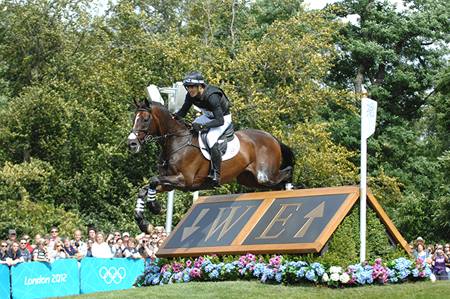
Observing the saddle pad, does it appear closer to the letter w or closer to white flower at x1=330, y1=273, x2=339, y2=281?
the letter w

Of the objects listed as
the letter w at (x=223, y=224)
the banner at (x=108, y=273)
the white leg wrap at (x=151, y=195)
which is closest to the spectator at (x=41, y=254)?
the banner at (x=108, y=273)

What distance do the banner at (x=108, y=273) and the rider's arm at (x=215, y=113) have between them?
5.51 meters

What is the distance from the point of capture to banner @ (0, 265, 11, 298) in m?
16.3

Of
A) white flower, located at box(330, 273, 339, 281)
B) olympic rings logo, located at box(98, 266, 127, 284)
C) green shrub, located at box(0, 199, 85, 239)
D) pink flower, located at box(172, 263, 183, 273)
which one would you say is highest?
white flower, located at box(330, 273, 339, 281)

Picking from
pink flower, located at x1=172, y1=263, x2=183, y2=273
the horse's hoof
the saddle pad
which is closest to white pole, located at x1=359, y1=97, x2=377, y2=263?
the saddle pad

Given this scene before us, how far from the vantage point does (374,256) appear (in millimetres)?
13445

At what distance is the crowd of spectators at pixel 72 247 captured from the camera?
16.9 meters

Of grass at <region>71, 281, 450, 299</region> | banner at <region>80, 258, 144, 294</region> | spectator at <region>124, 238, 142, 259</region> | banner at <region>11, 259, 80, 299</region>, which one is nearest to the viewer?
grass at <region>71, 281, 450, 299</region>

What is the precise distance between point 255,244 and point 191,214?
2.08 meters

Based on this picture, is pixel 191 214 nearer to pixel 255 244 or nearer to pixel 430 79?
pixel 255 244

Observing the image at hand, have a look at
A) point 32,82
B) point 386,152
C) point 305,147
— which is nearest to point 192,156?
point 305,147

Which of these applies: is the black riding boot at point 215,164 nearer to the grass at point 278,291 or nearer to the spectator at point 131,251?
the grass at point 278,291

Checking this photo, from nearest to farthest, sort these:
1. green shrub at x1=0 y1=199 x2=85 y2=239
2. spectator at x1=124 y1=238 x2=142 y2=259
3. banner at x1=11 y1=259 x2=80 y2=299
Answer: banner at x1=11 y1=259 x2=80 y2=299 < spectator at x1=124 y1=238 x2=142 y2=259 < green shrub at x1=0 y1=199 x2=85 y2=239

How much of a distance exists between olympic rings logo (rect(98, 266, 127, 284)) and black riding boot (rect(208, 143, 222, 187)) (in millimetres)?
5507
